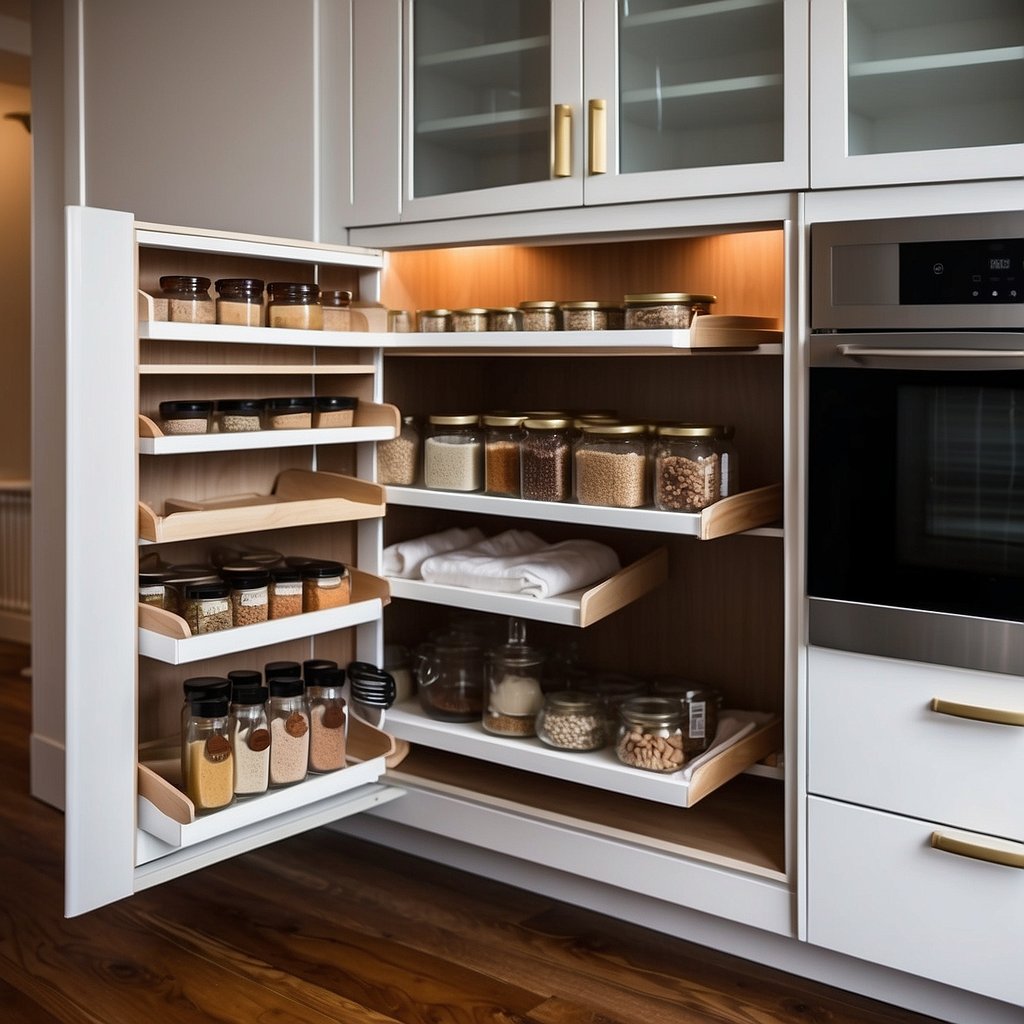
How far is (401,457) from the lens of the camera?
2.52 meters

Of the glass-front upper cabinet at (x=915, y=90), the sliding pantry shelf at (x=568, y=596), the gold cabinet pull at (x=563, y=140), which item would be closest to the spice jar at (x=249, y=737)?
the sliding pantry shelf at (x=568, y=596)

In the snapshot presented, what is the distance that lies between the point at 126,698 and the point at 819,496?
4.06ft

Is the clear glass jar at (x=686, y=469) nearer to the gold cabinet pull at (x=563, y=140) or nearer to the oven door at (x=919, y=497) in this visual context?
the oven door at (x=919, y=497)

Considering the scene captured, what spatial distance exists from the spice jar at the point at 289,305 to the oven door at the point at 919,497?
975 mm

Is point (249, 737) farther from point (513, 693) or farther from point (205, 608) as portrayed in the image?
point (513, 693)

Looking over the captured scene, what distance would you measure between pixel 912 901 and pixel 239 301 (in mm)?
1597

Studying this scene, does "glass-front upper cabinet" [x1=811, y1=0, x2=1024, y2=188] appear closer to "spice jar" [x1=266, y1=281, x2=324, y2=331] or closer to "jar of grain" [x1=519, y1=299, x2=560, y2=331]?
"jar of grain" [x1=519, y1=299, x2=560, y2=331]

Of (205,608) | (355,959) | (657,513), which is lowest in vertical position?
(355,959)

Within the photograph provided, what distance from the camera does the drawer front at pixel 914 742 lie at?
71.5 inches

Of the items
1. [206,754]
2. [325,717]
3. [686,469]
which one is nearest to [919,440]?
[686,469]

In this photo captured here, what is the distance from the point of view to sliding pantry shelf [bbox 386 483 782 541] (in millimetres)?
2047

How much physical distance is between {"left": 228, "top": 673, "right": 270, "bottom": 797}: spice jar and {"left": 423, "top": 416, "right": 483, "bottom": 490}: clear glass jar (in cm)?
59

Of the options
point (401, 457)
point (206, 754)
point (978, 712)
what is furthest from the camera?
point (401, 457)

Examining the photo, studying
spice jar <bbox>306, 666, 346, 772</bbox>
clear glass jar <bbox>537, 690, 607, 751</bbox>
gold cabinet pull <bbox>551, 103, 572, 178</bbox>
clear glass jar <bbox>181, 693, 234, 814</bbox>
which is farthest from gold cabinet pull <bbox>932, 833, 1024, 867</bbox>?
gold cabinet pull <bbox>551, 103, 572, 178</bbox>
